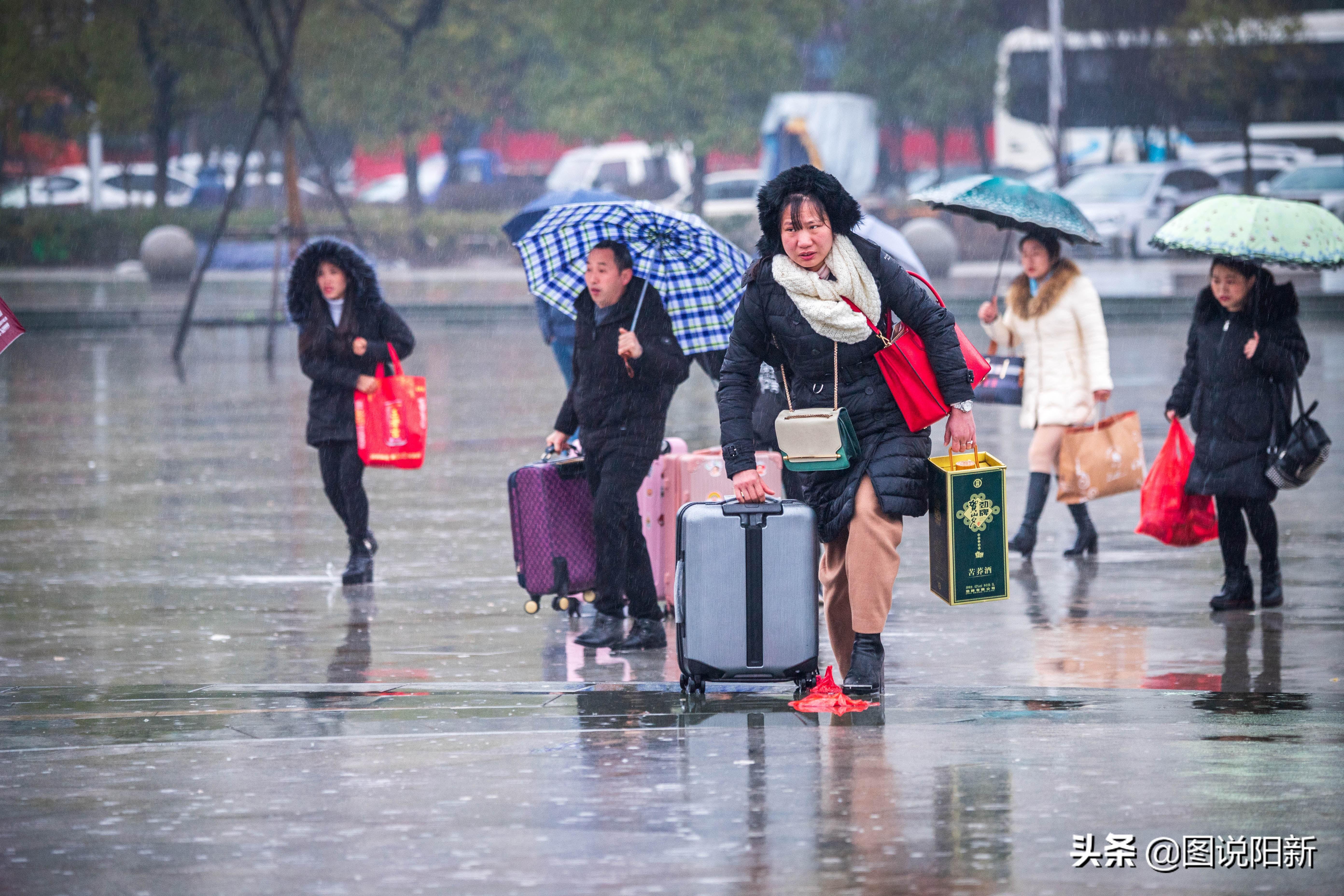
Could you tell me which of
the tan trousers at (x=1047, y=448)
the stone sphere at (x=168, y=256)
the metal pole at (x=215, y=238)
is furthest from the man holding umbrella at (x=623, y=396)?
the stone sphere at (x=168, y=256)

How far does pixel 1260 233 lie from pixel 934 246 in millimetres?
22872

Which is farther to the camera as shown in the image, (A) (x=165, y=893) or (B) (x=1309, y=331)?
(B) (x=1309, y=331)

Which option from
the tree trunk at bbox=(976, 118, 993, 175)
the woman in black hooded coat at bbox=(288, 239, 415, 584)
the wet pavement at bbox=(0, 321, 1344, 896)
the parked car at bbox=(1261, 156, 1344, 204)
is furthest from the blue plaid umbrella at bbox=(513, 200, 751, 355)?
the tree trunk at bbox=(976, 118, 993, 175)

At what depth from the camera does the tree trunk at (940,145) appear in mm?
48000

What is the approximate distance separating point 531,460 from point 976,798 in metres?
8.32

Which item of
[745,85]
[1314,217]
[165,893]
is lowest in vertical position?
[165,893]

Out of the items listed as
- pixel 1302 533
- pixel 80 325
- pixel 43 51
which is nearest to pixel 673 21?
pixel 43 51

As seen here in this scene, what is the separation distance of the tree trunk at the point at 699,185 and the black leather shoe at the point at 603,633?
32622 millimetres

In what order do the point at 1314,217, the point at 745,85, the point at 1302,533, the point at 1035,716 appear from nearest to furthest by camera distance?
1. the point at 1035,716
2. the point at 1314,217
3. the point at 1302,533
4. the point at 745,85

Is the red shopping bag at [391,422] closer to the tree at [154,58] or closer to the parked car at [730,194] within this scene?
the tree at [154,58]

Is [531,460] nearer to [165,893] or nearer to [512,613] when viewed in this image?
[512,613]

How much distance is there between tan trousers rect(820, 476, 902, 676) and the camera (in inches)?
246

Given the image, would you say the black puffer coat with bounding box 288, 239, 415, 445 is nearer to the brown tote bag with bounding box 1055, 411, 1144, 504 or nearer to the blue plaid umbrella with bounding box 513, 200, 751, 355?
the blue plaid umbrella with bounding box 513, 200, 751, 355

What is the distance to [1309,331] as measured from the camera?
22.4 m
